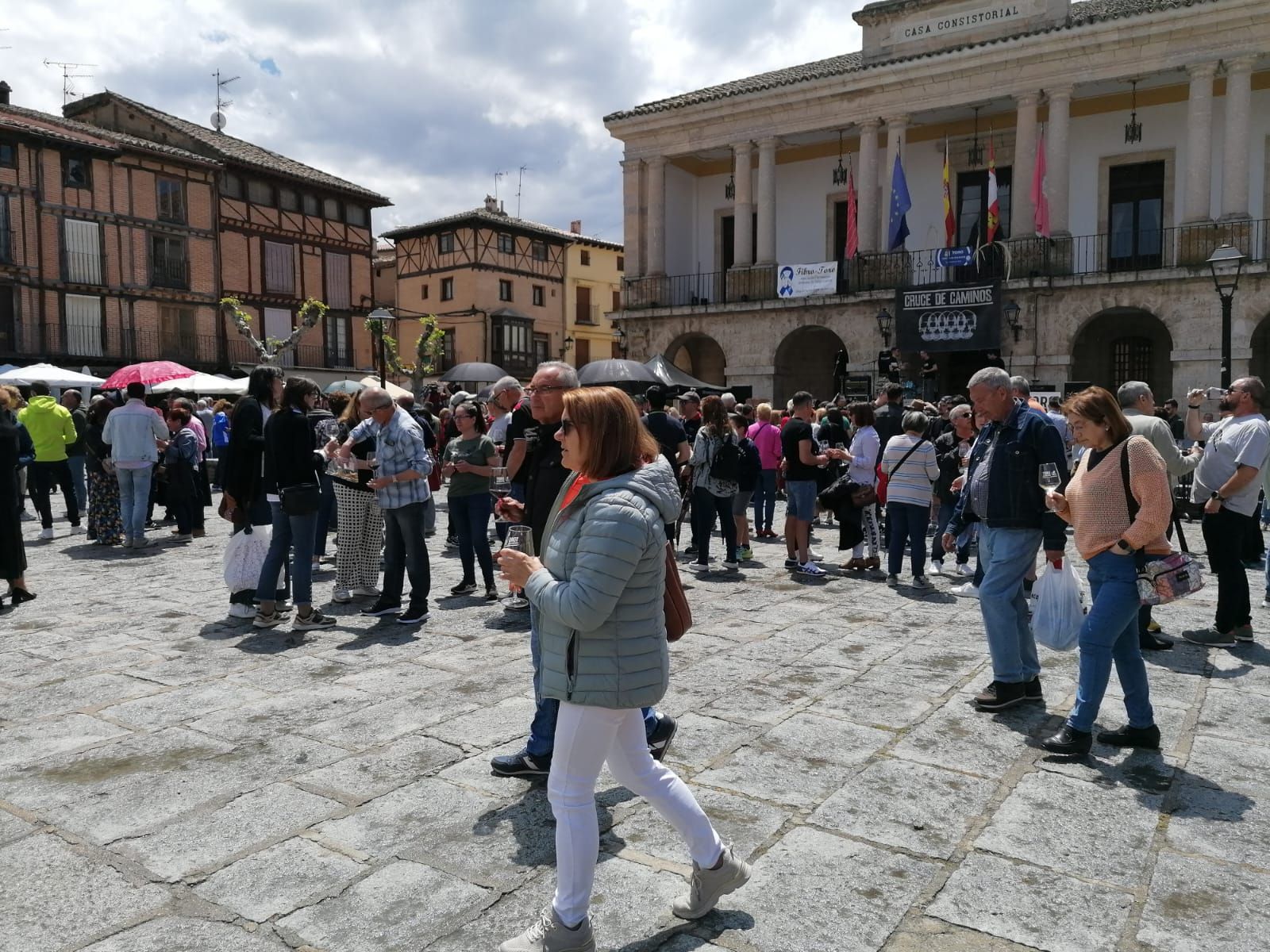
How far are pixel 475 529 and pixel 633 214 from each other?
20.1m

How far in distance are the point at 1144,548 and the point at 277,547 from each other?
526cm

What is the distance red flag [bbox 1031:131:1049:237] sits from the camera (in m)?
20.4

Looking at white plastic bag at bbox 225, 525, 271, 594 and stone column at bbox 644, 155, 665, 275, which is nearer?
white plastic bag at bbox 225, 525, 271, 594

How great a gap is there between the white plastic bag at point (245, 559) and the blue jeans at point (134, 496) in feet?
12.8

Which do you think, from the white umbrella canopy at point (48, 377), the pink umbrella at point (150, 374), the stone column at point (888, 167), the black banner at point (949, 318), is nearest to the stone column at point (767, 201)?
the stone column at point (888, 167)

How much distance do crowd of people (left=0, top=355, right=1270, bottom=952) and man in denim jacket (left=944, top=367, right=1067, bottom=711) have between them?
1cm

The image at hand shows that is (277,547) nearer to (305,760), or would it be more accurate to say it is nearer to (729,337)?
(305,760)

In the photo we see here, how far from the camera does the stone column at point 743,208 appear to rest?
79.7 feet

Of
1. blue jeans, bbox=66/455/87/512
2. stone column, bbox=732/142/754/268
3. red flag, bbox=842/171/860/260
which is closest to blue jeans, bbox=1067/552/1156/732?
blue jeans, bbox=66/455/87/512

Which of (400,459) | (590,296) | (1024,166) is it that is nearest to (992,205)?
(1024,166)

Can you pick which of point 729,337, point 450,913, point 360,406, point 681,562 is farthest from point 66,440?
point 729,337

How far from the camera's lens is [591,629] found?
2.43 meters

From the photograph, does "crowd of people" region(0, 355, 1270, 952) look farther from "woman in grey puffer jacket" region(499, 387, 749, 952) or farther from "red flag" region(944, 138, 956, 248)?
"red flag" region(944, 138, 956, 248)

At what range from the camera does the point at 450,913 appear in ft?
9.27
